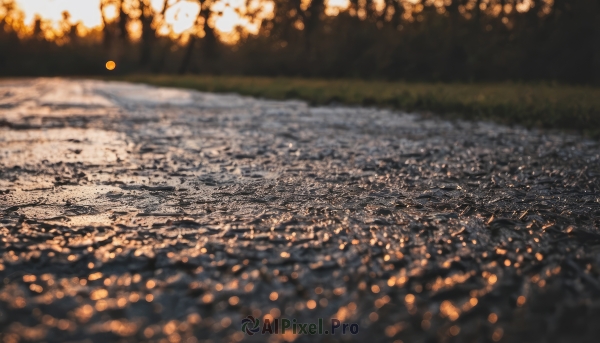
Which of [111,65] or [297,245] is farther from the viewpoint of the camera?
[111,65]

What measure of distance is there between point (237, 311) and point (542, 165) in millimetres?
2821

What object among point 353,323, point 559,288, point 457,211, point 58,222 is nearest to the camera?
point 353,323

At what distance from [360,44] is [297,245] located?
23549 millimetres

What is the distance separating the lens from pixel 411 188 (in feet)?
9.06

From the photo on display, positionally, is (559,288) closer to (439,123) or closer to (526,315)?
(526,315)

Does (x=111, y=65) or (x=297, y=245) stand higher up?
(x=111, y=65)

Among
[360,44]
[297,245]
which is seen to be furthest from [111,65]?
[297,245]

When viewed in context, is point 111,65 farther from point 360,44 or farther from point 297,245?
point 297,245

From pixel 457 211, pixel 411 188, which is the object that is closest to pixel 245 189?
pixel 411 188

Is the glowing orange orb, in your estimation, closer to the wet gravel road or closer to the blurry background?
the blurry background

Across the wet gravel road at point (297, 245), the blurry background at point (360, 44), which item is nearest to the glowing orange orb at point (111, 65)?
the blurry background at point (360, 44)

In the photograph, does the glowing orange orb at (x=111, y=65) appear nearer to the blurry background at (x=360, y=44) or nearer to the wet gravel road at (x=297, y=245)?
the blurry background at (x=360, y=44)

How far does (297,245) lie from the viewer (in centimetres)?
181

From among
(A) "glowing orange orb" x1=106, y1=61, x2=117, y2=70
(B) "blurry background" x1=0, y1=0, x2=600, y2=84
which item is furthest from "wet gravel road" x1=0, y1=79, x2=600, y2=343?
(A) "glowing orange orb" x1=106, y1=61, x2=117, y2=70
